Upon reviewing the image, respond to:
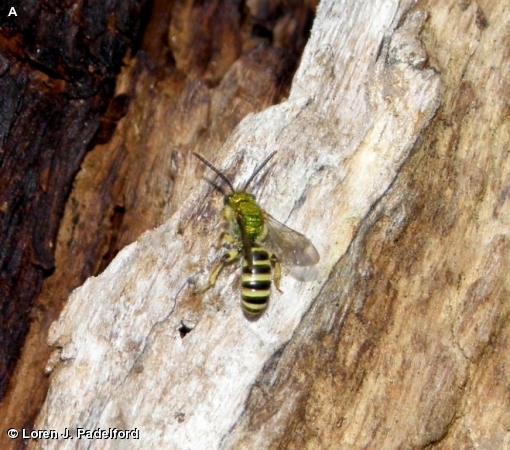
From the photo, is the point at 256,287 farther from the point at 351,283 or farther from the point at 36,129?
the point at 36,129

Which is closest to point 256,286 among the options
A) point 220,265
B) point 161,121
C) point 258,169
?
point 220,265

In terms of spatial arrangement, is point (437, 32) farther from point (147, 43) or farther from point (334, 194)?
point (147, 43)

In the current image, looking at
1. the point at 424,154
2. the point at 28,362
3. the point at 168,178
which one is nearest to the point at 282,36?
the point at 168,178

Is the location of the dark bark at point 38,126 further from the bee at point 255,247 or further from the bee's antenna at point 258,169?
the bee's antenna at point 258,169

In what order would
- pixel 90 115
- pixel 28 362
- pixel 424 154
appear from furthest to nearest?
pixel 90 115 → pixel 28 362 → pixel 424 154

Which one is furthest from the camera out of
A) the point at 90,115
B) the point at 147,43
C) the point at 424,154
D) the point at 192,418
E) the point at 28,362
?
the point at 147,43

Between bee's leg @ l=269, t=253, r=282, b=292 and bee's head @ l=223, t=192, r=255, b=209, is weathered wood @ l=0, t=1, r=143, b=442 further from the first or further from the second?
bee's leg @ l=269, t=253, r=282, b=292

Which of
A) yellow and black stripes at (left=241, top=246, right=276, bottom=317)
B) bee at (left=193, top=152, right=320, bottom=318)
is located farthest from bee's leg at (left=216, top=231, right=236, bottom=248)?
yellow and black stripes at (left=241, top=246, right=276, bottom=317)

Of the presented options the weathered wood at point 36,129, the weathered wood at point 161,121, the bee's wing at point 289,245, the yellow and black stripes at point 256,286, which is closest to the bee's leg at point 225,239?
the yellow and black stripes at point 256,286
